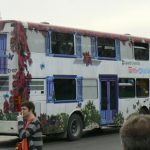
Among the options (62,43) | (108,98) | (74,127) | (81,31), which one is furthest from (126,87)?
(62,43)

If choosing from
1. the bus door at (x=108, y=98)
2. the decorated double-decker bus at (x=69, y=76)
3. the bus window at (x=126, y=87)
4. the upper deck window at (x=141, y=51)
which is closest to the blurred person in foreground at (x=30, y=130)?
the decorated double-decker bus at (x=69, y=76)

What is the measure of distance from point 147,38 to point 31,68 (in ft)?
24.4

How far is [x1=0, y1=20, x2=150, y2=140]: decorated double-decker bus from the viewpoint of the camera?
15.4 m

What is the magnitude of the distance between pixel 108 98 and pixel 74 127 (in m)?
2.21

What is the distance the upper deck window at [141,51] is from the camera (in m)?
20.9

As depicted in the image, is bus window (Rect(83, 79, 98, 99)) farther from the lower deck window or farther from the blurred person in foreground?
the blurred person in foreground

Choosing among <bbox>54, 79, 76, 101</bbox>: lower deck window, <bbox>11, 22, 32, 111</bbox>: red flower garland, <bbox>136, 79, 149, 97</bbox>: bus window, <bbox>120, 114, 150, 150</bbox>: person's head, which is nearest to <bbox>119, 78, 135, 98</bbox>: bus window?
<bbox>136, 79, 149, 97</bbox>: bus window

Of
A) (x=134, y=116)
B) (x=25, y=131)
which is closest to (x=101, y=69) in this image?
(x=25, y=131)

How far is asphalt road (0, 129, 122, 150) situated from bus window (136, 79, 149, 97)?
6.78ft

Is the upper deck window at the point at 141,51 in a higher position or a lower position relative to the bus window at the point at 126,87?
higher

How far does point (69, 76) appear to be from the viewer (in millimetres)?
17141

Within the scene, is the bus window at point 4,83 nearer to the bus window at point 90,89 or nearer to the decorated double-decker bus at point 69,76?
the decorated double-decker bus at point 69,76

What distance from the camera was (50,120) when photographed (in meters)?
16.2

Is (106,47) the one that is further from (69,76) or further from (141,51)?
(141,51)
